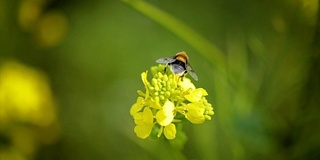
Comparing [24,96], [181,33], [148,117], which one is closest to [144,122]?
[148,117]

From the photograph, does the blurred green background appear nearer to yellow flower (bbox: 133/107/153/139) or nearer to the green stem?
the green stem

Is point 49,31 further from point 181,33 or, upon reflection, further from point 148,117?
point 148,117

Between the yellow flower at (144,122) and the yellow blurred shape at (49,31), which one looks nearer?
the yellow flower at (144,122)

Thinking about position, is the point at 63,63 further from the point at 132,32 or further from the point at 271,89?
the point at 271,89

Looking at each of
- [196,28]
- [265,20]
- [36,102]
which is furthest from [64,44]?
[265,20]

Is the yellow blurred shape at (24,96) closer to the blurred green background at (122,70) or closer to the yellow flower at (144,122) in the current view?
the blurred green background at (122,70)

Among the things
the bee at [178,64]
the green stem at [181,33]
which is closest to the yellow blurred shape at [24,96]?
the green stem at [181,33]

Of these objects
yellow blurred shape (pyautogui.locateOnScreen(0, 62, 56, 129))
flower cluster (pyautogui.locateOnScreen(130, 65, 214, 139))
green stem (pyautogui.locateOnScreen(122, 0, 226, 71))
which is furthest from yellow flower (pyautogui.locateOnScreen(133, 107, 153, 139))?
yellow blurred shape (pyautogui.locateOnScreen(0, 62, 56, 129))

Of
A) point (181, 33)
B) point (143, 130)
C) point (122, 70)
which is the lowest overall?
point (143, 130)
